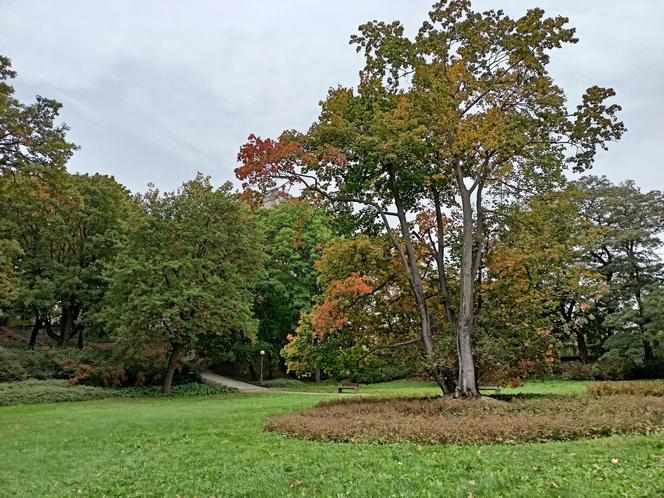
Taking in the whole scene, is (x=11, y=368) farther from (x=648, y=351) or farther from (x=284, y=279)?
(x=648, y=351)

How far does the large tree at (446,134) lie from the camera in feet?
41.2

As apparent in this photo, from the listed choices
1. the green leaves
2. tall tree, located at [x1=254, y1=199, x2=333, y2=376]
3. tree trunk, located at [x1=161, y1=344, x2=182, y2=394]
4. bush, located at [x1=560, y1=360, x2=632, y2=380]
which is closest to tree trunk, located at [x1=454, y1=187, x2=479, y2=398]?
the green leaves

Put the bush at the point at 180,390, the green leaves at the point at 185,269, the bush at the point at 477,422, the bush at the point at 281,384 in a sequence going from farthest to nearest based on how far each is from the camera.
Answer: the bush at the point at 281,384
the bush at the point at 180,390
the green leaves at the point at 185,269
the bush at the point at 477,422

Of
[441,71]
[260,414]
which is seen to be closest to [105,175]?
[260,414]

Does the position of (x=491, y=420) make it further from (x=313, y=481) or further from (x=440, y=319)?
(x=440, y=319)

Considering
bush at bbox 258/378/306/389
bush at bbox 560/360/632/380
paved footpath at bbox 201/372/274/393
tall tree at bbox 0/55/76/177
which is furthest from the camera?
bush at bbox 258/378/306/389

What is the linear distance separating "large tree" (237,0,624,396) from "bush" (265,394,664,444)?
6.46 ft

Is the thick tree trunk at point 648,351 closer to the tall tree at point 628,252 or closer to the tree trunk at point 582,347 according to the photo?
the tall tree at point 628,252

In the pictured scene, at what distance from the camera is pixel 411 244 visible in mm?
14070

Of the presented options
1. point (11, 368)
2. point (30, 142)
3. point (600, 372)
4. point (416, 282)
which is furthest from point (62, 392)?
point (600, 372)

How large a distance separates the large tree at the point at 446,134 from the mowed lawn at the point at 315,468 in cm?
573

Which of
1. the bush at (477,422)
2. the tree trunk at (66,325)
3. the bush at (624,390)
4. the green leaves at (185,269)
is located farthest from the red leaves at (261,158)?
the tree trunk at (66,325)

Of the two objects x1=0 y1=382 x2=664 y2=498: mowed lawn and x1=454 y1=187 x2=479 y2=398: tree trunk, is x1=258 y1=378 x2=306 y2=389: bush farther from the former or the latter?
x1=0 y1=382 x2=664 y2=498: mowed lawn

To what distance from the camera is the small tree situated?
74.0ft
